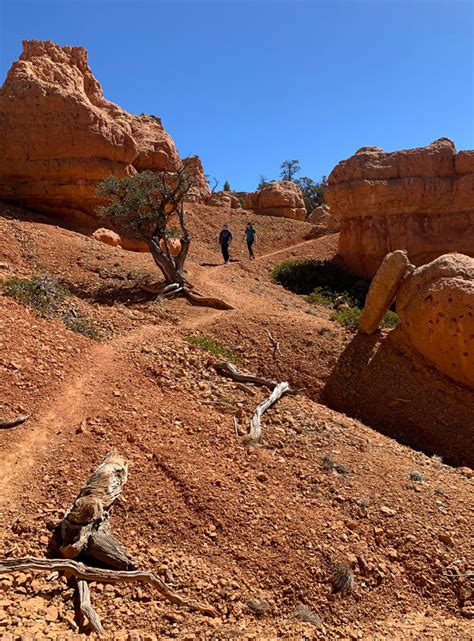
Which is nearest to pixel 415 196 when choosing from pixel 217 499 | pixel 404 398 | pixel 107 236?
pixel 404 398

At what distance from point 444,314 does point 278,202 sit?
2249 cm

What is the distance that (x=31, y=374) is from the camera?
7.25 m

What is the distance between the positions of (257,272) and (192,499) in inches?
609

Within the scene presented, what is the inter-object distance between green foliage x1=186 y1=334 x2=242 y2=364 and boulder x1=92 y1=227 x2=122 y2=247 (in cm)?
854

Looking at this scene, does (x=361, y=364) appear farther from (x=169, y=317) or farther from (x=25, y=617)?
(x=25, y=617)

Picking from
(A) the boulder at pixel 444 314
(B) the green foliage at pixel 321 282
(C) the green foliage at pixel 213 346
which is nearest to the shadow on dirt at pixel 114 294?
(C) the green foliage at pixel 213 346

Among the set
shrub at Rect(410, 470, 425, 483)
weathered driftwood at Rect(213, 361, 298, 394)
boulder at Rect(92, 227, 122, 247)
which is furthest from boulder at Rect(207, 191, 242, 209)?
shrub at Rect(410, 470, 425, 483)

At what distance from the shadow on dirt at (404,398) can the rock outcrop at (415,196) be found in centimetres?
837

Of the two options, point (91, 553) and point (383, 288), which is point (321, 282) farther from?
point (91, 553)

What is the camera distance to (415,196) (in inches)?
728

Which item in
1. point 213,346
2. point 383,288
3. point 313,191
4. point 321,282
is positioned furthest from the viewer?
point 313,191

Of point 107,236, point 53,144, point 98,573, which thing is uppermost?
point 53,144

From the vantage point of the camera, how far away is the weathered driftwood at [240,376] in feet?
29.6

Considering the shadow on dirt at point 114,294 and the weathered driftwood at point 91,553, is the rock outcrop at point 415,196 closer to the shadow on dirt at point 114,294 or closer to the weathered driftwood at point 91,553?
the shadow on dirt at point 114,294
